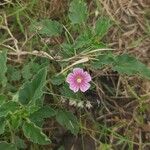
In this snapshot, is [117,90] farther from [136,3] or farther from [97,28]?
[136,3]

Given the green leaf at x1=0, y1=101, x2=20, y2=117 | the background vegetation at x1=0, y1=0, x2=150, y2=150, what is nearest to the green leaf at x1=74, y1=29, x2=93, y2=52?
the background vegetation at x1=0, y1=0, x2=150, y2=150

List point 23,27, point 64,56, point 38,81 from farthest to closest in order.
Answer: point 23,27 < point 64,56 < point 38,81

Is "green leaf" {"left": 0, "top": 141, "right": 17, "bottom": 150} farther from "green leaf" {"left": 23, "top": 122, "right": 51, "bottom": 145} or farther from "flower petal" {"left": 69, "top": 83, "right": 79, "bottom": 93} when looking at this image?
"flower petal" {"left": 69, "top": 83, "right": 79, "bottom": 93}

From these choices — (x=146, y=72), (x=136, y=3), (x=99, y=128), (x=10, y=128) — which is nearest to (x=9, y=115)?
(x=10, y=128)

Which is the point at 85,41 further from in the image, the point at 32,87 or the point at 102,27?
the point at 32,87

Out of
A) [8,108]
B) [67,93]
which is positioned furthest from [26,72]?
[8,108]

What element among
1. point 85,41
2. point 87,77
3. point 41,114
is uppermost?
point 85,41
